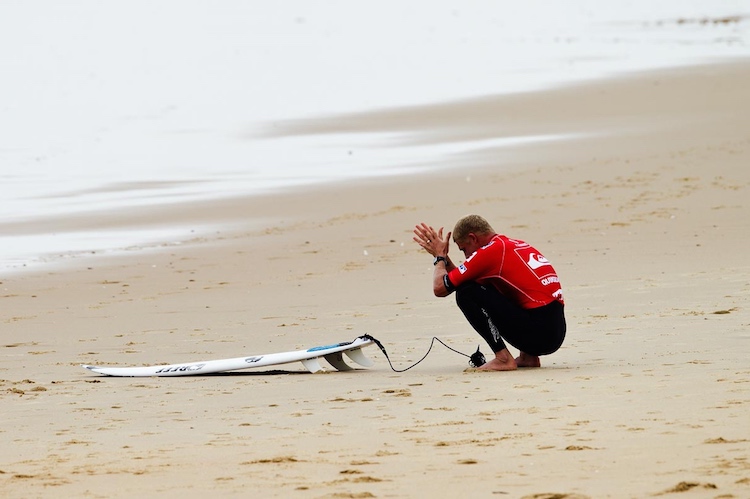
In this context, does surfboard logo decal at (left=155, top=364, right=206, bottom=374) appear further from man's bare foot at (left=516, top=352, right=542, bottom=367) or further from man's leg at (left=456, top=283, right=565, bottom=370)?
man's bare foot at (left=516, top=352, right=542, bottom=367)

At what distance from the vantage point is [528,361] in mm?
7227

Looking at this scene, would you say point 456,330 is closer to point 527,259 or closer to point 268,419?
point 527,259

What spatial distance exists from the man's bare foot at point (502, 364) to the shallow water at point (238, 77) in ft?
23.8

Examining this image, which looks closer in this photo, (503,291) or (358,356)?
(503,291)

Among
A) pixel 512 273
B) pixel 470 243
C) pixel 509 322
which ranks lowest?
pixel 509 322

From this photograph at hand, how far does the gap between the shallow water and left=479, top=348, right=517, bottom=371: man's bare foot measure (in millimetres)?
7260

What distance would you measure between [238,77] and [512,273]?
27.0m

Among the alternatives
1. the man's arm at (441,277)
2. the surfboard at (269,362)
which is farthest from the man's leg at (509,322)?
the surfboard at (269,362)

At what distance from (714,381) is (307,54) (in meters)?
33.2

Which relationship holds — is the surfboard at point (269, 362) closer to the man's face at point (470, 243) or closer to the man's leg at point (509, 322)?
the man's leg at point (509, 322)

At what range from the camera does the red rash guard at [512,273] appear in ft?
22.8

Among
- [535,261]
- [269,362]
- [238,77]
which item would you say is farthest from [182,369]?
[238,77]

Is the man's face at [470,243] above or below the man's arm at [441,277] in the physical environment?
above

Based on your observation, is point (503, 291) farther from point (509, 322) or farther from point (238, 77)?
point (238, 77)
